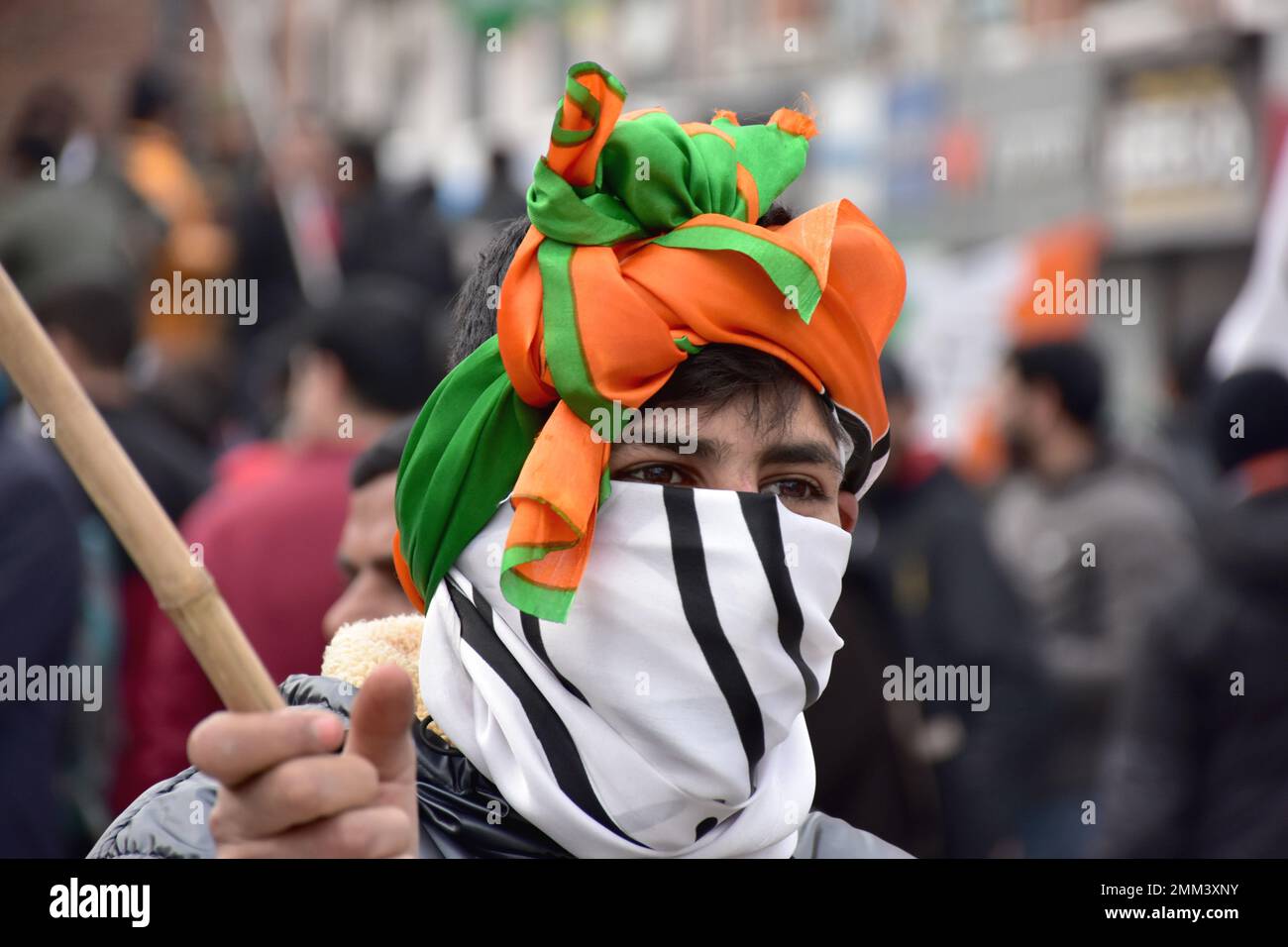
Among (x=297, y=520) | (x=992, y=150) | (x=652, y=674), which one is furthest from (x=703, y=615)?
(x=992, y=150)

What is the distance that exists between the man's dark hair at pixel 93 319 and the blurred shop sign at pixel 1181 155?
10348mm

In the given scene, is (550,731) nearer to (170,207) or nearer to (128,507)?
(128,507)

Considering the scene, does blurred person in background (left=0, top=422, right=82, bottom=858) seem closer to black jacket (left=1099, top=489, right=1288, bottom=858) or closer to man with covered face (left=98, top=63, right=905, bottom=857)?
man with covered face (left=98, top=63, right=905, bottom=857)

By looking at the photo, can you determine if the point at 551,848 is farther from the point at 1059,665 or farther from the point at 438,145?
the point at 438,145

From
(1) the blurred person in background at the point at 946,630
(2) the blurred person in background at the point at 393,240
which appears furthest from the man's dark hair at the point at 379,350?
(2) the blurred person in background at the point at 393,240

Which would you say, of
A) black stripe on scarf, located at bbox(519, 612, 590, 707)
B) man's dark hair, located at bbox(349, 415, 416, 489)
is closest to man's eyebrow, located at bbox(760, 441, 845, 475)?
black stripe on scarf, located at bbox(519, 612, 590, 707)

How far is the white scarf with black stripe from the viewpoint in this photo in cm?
181

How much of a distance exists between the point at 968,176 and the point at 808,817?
13751 mm

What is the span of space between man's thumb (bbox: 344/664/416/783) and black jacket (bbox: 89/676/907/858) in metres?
0.32

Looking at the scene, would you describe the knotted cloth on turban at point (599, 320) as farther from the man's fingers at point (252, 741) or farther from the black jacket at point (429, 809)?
the man's fingers at point (252, 741)

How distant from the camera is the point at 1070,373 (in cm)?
651

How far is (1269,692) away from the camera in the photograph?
396 cm

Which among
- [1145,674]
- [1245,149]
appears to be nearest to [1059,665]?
[1145,674]

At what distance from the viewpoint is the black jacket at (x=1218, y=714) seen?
156 inches
